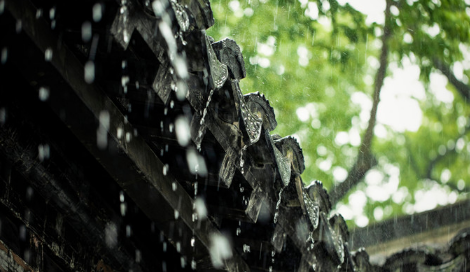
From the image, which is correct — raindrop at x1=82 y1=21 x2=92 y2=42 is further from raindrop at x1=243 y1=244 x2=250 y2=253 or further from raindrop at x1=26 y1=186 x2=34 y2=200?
raindrop at x1=243 y1=244 x2=250 y2=253

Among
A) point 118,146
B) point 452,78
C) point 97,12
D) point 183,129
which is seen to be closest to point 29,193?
point 118,146

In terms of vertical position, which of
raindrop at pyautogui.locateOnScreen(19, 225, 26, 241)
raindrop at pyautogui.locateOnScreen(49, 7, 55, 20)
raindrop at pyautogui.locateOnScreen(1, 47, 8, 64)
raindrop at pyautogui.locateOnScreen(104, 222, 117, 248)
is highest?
raindrop at pyautogui.locateOnScreen(49, 7, 55, 20)

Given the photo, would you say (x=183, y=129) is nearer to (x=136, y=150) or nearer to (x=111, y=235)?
(x=136, y=150)

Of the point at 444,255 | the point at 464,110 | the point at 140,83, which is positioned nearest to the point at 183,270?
the point at 140,83

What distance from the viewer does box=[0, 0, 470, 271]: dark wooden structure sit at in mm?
3217

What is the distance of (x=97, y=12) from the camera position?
3072mm

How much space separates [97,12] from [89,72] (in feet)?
1.48

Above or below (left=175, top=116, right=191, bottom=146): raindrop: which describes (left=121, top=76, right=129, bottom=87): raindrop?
above

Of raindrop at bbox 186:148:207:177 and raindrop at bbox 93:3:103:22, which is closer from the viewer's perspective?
raindrop at bbox 93:3:103:22

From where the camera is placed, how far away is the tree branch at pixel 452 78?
12211 millimetres

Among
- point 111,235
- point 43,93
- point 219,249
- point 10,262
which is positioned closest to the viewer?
point 43,93

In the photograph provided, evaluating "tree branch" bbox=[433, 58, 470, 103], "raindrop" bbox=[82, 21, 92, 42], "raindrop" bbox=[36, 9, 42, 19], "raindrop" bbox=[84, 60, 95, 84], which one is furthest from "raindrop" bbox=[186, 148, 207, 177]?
"tree branch" bbox=[433, 58, 470, 103]

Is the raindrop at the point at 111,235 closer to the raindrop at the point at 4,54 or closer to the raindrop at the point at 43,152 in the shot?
A: the raindrop at the point at 43,152

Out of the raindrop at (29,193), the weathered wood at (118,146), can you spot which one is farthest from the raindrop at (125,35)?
the raindrop at (29,193)
